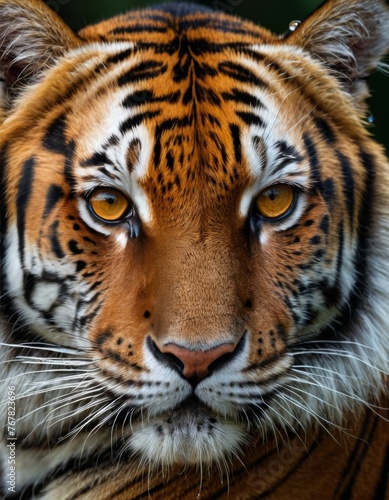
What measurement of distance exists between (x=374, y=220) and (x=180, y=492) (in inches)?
26.0

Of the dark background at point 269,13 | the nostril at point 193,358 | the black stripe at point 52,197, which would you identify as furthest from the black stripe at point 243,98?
the dark background at point 269,13

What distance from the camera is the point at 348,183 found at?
1.75 meters

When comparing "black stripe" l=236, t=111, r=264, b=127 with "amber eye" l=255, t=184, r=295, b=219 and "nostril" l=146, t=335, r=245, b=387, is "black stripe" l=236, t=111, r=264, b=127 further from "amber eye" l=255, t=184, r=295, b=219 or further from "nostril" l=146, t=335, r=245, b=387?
"nostril" l=146, t=335, r=245, b=387

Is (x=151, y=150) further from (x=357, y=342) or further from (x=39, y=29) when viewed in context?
(x=357, y=342)

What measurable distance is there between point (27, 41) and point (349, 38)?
633 mm

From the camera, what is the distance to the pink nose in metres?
1.43

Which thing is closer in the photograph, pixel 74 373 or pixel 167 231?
pixel 167 231

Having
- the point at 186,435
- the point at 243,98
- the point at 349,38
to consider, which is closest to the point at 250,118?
the point at 243,98

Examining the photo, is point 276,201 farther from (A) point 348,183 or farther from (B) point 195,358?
(B) point 195,358

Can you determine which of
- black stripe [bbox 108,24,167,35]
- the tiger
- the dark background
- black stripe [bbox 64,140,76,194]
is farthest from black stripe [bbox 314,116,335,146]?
the dark background

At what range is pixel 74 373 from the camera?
5.56ft

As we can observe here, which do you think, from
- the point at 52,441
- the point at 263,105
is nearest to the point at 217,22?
the point at 263,105

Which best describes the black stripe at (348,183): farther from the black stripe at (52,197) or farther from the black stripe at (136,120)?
the black stripe at (52,197)

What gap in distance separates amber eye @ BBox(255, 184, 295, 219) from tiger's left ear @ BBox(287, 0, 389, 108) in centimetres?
31
